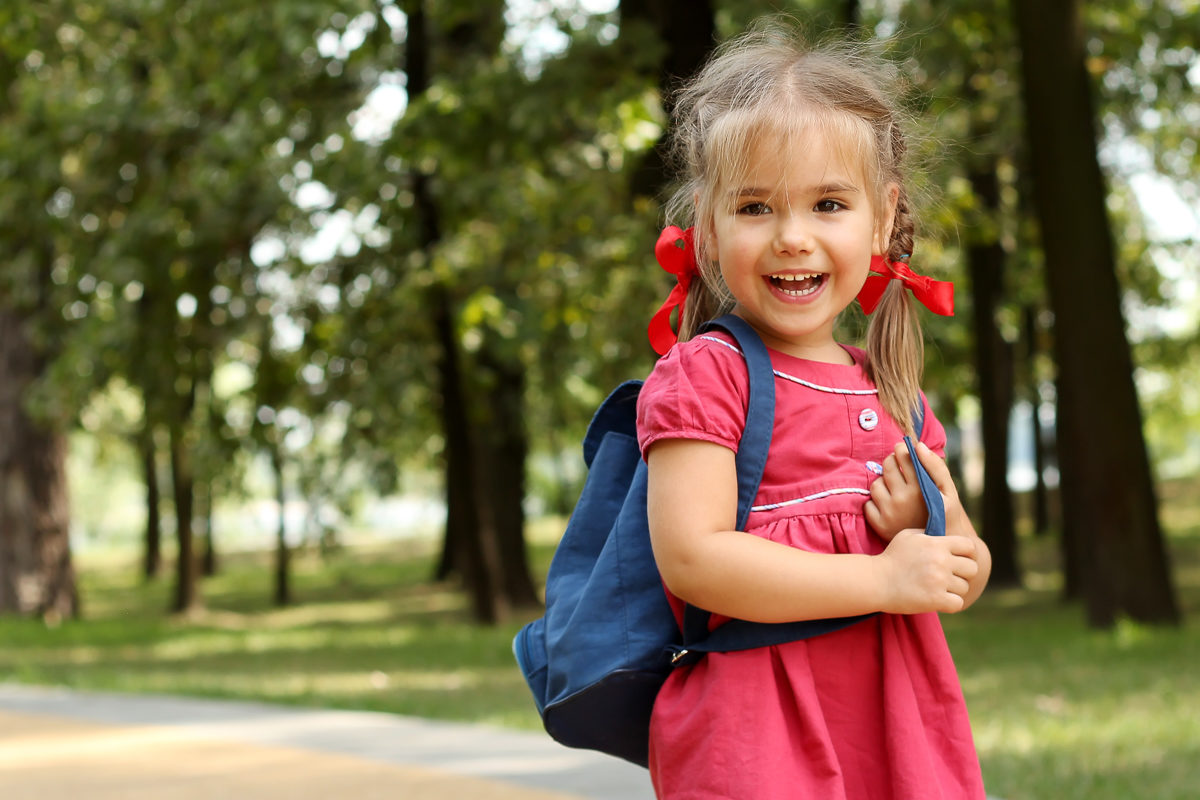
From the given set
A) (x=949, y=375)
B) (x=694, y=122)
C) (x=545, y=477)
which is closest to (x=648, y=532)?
(x=694, y=122)

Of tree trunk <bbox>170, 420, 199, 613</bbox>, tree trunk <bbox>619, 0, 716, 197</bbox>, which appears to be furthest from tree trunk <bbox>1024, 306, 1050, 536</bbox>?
tree trunk <bbox>170, 420, 199, 613</bbox>

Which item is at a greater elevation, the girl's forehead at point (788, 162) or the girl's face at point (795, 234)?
the girl's forehead at point (788, 162)

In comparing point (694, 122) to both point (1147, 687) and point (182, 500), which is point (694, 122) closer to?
point (1147, 687)

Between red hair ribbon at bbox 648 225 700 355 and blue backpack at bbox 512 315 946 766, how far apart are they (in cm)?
10

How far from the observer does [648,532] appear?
204cm

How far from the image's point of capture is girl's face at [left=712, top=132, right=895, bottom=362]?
1.95 m

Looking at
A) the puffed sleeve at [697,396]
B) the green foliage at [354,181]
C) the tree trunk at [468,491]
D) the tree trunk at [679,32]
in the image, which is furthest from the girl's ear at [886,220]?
the tree trunk at [468,491]

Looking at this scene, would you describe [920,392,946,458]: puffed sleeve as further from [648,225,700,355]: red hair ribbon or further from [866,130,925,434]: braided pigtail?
[648,225,700,355]: red hair ribbon

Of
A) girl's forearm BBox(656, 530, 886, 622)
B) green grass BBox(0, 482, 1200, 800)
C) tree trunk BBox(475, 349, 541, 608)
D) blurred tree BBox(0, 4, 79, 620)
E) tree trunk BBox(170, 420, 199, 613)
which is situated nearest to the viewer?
girl's forearm BBox(656, 530, 886, 622)

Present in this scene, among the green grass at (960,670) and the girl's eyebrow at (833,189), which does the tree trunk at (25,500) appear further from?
the girl's eyebrow at (833,189)

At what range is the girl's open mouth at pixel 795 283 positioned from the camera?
1.99 meters

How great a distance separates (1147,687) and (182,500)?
1369 centimetres

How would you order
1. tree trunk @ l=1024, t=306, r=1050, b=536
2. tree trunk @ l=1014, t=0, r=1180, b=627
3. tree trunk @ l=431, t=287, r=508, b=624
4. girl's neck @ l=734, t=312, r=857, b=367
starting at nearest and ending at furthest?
1. girl's neck @ l=734, t=312, r=857, b=367
2. tree trunk @ l=1014, t=0, r=1180, b=627
3. tree trunk @ l=431, t=287, r=508, b=624
4. tree trunk @ l=1024, t=306, r=1050, b=536

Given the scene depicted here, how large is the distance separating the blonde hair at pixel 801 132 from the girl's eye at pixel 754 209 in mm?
38
